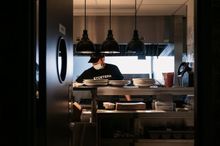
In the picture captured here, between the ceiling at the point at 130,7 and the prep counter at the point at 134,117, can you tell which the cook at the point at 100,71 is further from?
the prep counter at the point at 134,117

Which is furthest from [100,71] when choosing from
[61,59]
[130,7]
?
[61,59]

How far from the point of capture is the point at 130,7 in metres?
5.99

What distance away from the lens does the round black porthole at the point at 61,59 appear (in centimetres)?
201

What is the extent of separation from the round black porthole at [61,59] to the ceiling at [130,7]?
11.5 feet
